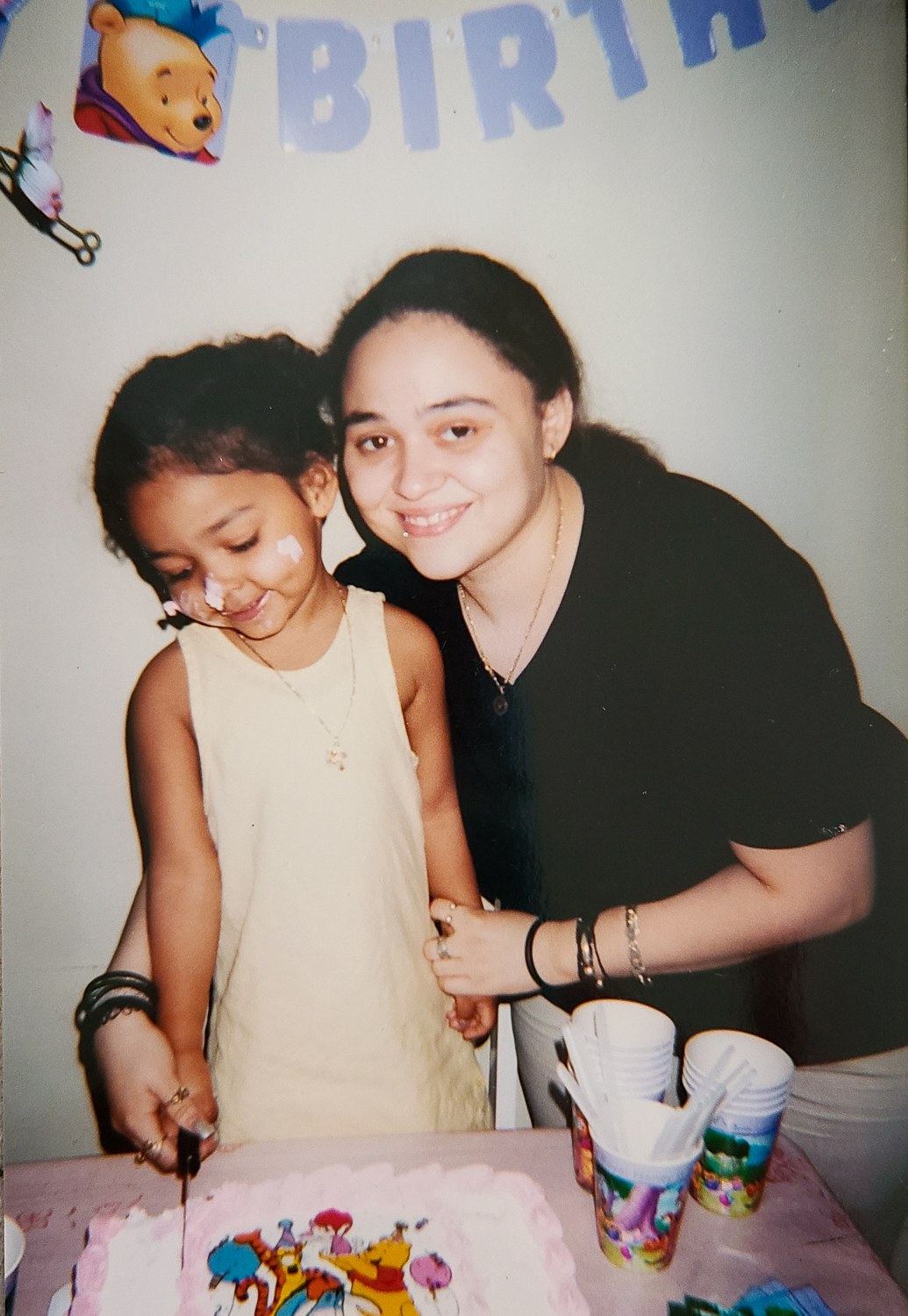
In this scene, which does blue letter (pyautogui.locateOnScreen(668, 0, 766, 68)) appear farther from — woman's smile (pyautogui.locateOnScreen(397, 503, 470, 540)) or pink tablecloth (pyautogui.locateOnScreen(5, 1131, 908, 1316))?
pink tablecloth (pyautogui.locateOnScreen(5, 1131, 908, 1316))

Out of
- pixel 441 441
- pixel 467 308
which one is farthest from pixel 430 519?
pixel 467 308

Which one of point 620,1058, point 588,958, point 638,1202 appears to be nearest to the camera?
point 638,1202

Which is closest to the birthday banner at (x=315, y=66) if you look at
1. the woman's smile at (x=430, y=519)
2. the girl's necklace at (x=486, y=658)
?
the woman's smile at (x=430, y=519)

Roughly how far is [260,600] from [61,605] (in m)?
0.25

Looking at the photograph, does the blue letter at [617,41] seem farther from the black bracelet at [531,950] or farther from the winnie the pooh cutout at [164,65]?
the black bracelet at [531,950]

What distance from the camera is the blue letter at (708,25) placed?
0.96m

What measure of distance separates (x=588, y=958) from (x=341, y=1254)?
43cm

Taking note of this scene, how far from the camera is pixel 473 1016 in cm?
107

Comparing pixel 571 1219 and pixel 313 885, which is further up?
pixel 313 885

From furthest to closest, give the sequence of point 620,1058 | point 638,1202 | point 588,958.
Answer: point 588,958 → point 620,1058 → point 638,1202

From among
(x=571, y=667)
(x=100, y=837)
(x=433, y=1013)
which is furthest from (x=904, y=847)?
(x=100, y=837)

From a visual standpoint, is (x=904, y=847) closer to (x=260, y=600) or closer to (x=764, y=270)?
(x=764, y=270)

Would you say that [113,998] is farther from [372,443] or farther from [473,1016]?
[372,443]

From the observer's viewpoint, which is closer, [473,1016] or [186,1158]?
[186,1158]
